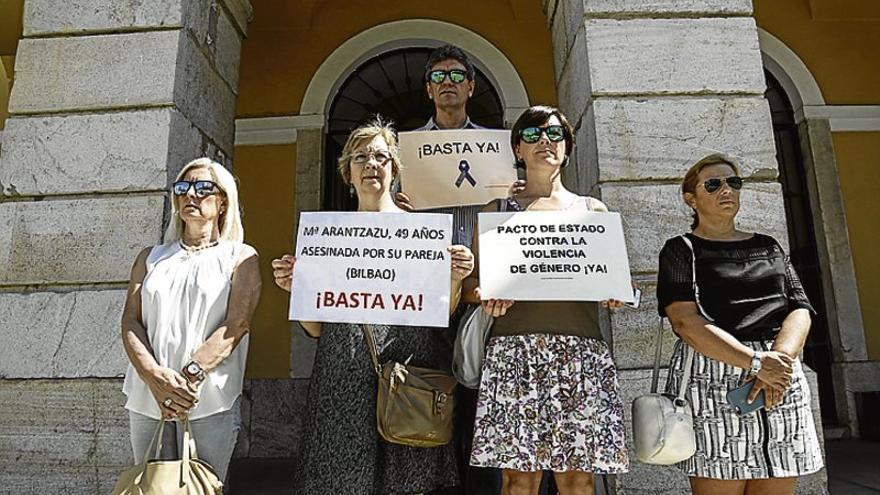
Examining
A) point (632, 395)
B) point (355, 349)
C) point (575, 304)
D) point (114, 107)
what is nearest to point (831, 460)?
point (632, 395)

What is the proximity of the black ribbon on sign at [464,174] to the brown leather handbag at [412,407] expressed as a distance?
3.67 ft

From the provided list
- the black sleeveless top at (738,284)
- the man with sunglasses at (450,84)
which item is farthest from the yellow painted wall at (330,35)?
the black sleeveless top at (738,284)

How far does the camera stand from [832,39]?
8.40m

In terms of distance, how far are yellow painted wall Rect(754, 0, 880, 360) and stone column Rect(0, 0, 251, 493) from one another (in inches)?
293

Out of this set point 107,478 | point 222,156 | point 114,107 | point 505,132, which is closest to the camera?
point 505,132

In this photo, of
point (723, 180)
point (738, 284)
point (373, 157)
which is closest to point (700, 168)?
point (723, 180)

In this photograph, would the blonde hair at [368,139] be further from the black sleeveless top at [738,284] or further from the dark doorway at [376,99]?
the dark doorway at [376,99]

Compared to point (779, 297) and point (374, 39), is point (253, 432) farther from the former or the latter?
point (779, 297)

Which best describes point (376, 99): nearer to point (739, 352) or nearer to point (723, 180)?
point (723, 180)

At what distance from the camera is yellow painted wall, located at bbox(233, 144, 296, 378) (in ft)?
24.3

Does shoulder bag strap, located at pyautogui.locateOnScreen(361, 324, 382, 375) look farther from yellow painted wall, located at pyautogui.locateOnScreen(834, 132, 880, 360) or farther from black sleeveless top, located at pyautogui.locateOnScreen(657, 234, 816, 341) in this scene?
yellow painted wall, located at pyautogui.locateOnScreen(834, 132, 880, 360)

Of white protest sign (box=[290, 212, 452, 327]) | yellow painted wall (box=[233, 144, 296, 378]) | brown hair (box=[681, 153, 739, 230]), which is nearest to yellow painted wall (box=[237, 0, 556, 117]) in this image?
yellow painted wall (box=[233, 144, 296, 378])

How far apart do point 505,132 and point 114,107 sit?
2538 mm

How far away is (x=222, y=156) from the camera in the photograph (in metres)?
4.87
